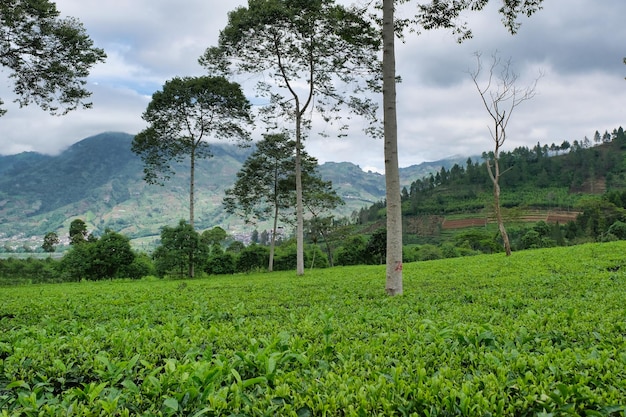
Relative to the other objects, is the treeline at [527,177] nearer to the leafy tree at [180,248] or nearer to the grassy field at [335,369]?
the leafy tree at [180,248]

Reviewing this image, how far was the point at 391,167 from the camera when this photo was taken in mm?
9594

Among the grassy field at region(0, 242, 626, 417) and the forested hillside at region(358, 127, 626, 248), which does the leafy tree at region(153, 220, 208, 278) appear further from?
the forested hillside at region(358, 127, 626, 248)

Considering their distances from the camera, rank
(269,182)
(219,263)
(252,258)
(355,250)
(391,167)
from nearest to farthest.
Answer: (391,167) < (269,182) < (219,263) < (252,258) < (355,250)

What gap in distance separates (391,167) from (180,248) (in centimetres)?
2416

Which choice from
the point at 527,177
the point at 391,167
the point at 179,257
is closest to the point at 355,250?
the point at 179,257

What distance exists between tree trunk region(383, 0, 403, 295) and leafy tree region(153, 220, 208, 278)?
23.4 meters

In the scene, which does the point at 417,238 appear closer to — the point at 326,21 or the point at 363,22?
the point at 326,21

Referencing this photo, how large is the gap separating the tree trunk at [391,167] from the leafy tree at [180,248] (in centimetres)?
2340

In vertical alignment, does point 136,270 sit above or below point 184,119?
below

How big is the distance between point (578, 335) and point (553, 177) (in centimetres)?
14681

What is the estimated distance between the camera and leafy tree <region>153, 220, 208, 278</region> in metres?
29.9

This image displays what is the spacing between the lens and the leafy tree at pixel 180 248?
29859 millimetres

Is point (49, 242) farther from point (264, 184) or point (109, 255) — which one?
point (264, 184)

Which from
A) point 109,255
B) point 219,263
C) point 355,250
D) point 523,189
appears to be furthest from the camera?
point 523,189
